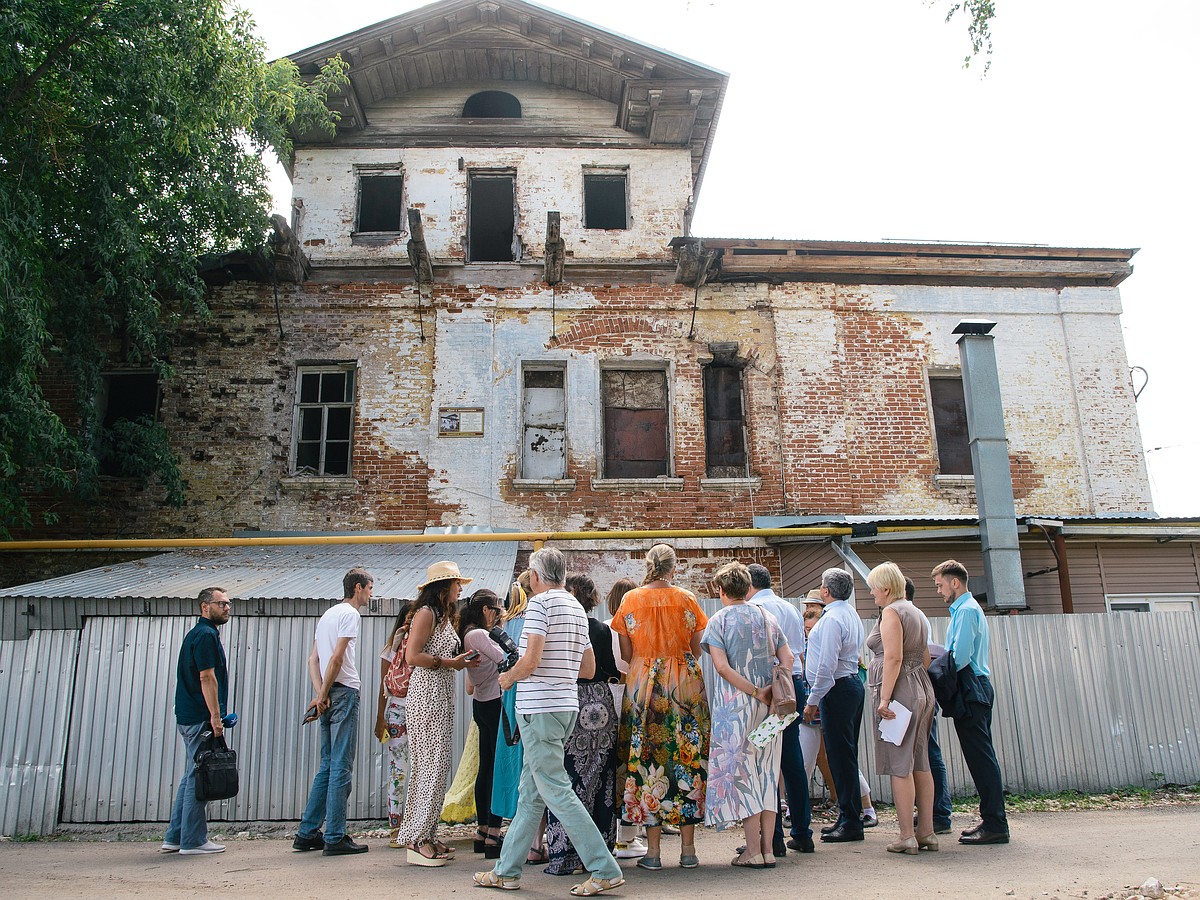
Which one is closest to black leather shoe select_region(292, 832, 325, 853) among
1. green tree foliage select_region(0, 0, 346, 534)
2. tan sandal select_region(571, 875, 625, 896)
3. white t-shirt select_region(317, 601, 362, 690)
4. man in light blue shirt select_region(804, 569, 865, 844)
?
white t-shirt select_region(317, 601, 362, 690)

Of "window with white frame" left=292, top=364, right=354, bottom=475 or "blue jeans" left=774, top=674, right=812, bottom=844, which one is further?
"window with white frame" left=292, top=364, right=354, bottom=475

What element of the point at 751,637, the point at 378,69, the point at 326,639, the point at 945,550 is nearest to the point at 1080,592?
the point at 945,550

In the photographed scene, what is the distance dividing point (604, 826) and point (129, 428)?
9367 millimetres

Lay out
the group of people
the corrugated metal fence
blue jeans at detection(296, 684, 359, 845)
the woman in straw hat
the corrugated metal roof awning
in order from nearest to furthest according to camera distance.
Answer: the group of people
the woman in straw hat
blue jeans at detection(296, 684, 359, 845)
the corrugated metal fence
the corrugated metal roof awning

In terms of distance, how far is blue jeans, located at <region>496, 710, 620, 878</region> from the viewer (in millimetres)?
4684

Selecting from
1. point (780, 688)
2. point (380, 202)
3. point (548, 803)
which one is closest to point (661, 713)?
point (780, 688)

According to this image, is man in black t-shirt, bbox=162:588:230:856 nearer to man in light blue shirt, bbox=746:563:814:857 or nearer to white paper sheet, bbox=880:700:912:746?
man in light blue shirt, bbox=746:563:814:857

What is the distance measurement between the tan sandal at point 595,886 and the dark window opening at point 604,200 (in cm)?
1115

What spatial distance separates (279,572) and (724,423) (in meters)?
6.53

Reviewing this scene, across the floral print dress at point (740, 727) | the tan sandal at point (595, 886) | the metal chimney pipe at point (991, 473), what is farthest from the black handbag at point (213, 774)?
the metal chimney pipe at point (991, 473)

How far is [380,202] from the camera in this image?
1416cm

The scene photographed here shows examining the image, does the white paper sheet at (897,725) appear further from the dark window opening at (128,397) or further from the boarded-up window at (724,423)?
the dark window opening at (128,397)

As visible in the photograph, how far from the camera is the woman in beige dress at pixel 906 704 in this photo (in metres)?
5.68

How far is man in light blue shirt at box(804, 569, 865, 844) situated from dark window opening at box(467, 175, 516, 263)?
359 inches
